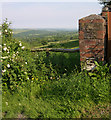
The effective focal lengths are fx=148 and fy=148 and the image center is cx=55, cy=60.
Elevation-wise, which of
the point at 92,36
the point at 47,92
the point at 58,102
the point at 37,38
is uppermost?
the point at 37,38

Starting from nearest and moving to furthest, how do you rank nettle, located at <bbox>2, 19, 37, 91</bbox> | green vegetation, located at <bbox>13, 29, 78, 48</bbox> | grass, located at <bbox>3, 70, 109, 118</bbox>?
grass, located at <bbox>3, 70, 109, 118</bbox> < nettle, located at <bbox>2, 19, 37, 91</bbox> < green vegetation, located at <bbox>13, 29, 78, 48</bbox>

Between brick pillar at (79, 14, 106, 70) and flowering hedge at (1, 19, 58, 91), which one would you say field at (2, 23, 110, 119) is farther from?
brick pillar at (79, 14, 106, 70)

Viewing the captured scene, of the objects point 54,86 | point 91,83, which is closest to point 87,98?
point 91,83

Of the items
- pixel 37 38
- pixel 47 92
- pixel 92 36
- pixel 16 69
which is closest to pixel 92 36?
pixel 92 36

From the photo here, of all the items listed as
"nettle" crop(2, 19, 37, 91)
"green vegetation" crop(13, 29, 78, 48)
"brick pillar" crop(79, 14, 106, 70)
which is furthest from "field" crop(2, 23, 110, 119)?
"green vegetation" crop(13, 29, 78, 48)

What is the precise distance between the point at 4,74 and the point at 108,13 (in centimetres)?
323

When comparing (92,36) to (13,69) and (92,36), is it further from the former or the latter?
(13,69)

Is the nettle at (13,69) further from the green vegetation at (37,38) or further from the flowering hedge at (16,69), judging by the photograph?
the green vegetation at (37,38)

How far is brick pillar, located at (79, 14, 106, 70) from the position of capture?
3.80 meters

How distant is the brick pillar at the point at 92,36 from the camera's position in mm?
3803

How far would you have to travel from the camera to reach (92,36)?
3.88m

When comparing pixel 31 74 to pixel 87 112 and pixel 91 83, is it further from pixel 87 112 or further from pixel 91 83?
pixel 87 112

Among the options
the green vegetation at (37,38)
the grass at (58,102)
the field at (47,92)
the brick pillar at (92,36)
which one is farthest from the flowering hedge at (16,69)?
the brick pillar at (92,36)

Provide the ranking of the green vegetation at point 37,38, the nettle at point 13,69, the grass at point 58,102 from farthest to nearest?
the green vegetation at point 37,38
the nettle at point 13,69
the grass at point 58,102
